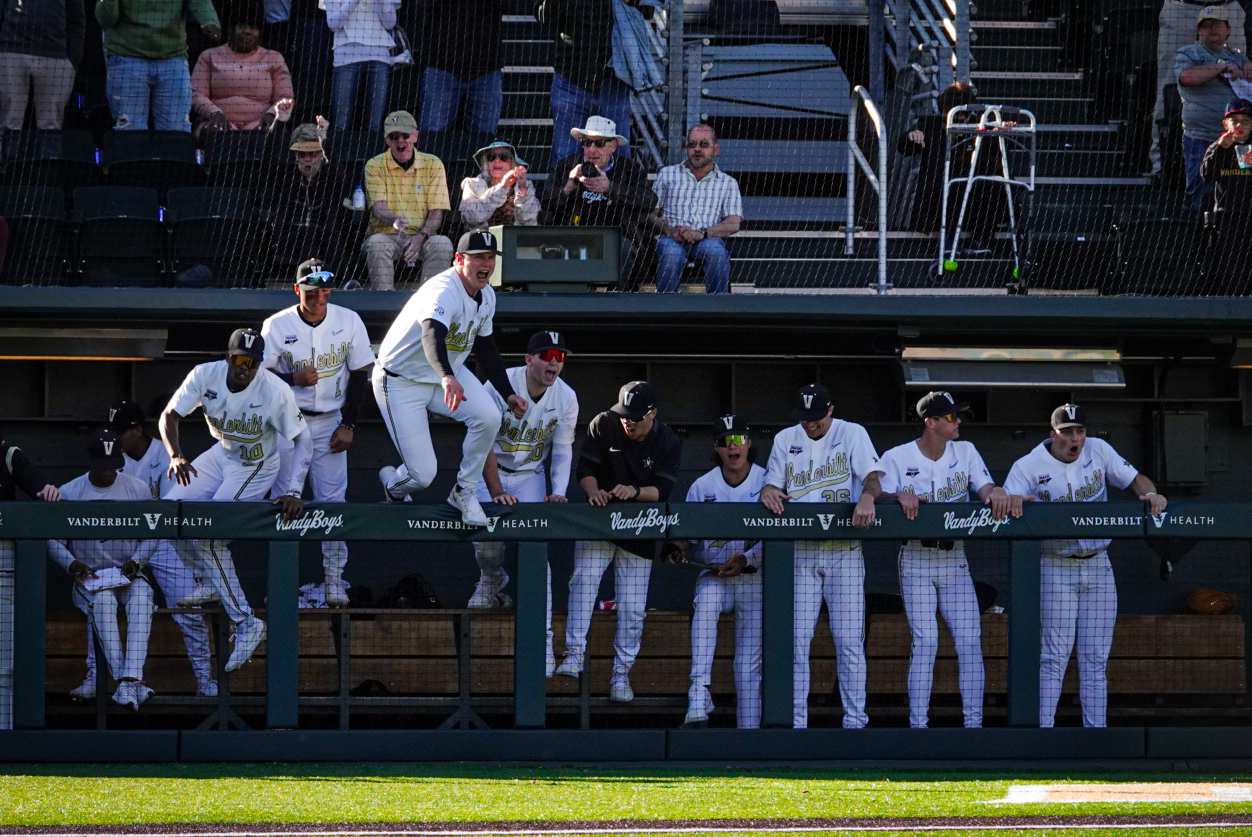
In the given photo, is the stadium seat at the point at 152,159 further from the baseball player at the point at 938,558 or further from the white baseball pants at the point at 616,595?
the baseball player at the point at 938,558

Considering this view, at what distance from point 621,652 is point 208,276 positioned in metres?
3.56

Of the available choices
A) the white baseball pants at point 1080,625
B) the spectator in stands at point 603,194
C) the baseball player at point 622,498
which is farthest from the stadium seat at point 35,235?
the white baseball pants at point 1080,625

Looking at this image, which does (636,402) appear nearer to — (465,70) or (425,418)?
(425,418)

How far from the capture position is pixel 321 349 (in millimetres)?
8344

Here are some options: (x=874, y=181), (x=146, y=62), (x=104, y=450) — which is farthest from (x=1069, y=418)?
(x=146, y=62)

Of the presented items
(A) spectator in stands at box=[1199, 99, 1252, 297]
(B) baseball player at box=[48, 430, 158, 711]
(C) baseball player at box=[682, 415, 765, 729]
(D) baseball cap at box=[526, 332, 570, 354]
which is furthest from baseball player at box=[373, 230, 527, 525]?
(A) spectator in stands at box=[1199, 99, 1252, 297]

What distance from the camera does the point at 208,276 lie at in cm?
943

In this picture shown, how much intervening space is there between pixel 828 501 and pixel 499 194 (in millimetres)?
2914

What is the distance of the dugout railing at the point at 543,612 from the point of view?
7301 millimetres

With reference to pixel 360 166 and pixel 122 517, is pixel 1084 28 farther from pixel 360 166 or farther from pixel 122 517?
pixel 122 517

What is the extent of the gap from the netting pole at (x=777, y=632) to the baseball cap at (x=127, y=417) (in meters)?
3.89

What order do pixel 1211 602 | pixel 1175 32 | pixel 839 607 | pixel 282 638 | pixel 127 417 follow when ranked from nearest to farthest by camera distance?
pixel 282 638
pixel 839 607
pixel 127 417
pixel 1211 602
pixel 1175 32

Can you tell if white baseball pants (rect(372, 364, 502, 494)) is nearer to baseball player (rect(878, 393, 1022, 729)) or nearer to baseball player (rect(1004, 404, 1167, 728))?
baseball player (rect(878, 393, 1022, 729))

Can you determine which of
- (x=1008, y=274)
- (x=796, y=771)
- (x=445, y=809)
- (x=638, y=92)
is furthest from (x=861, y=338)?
(x=445, y=809)
